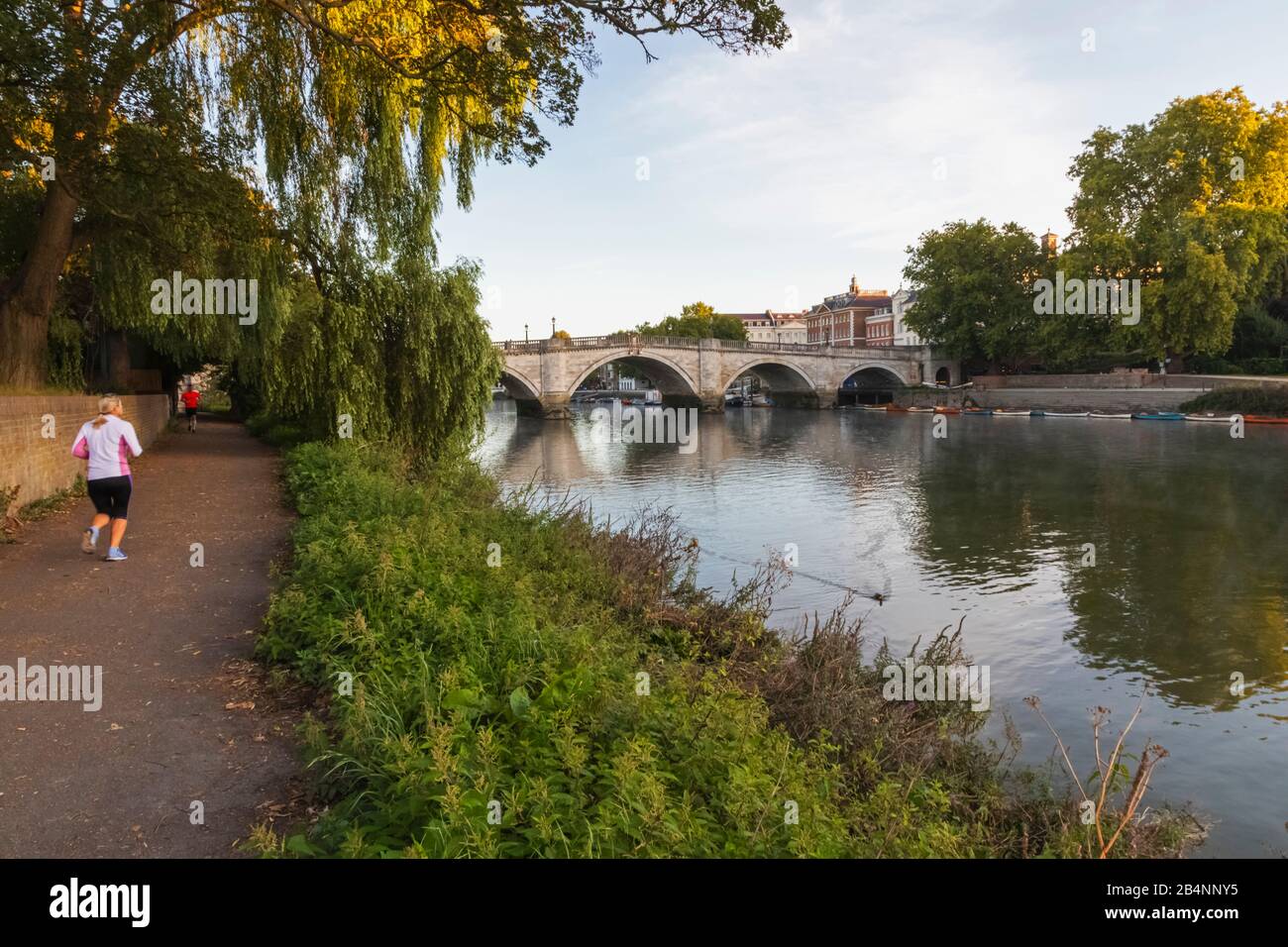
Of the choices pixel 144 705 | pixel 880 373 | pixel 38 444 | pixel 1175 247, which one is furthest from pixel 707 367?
pixel 144 705

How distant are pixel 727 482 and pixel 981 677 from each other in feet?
49.5

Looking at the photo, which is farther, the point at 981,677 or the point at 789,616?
the point at 789,616

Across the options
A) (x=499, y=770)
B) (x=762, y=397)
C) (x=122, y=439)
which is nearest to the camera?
(x=499, y=770)

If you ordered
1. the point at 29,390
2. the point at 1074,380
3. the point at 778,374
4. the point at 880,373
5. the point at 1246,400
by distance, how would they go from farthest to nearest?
the point at 880,373, the point at 778,374, the point at 1074,380, the point at 1246,400, the point at 29,390

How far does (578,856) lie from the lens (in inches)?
123

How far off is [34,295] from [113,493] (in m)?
6.61

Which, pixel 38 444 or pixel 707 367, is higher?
pixel 707 367

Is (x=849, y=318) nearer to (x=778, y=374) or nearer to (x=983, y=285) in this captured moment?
(x=778, y=374)

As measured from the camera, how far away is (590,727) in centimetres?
428

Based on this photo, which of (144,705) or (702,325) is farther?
(702,325)

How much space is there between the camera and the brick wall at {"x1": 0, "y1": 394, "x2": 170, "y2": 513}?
9.52m

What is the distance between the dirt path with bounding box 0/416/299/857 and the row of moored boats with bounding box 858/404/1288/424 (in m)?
39.8

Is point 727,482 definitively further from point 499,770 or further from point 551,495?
point 499,770

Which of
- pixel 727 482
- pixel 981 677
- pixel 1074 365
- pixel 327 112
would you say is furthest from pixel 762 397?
pixel 981 677
